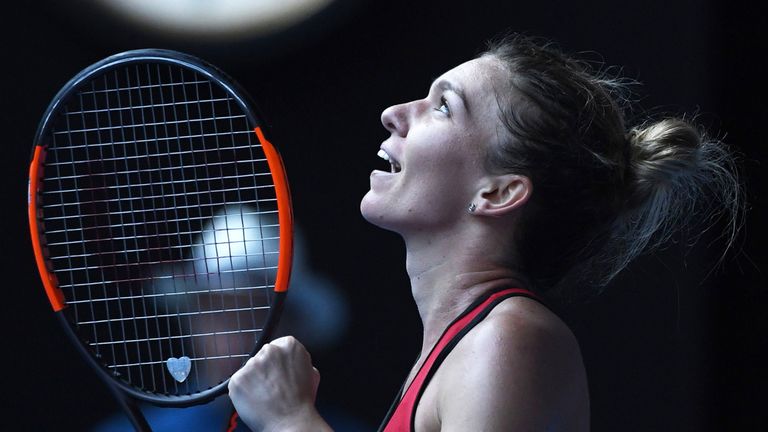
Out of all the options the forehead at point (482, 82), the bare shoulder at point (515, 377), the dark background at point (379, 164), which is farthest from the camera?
the dark background at point (379, 164)

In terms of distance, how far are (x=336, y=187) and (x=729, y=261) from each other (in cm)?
80

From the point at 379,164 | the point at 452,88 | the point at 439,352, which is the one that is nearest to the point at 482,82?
the point at 452,88

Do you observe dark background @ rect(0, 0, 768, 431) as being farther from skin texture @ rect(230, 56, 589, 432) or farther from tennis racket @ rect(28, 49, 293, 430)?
skin texture @ rect(230, 56, 589, 432)

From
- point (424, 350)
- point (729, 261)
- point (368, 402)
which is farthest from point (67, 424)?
point (729, 261)

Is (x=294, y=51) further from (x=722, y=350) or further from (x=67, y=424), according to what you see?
(x=722, y=350)

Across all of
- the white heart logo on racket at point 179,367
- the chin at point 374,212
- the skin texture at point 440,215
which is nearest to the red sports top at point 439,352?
the skin texture at point 440,215

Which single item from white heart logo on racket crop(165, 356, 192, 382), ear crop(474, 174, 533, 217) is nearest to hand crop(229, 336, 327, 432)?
white heart logo on racket crop(165, 356, 192, 382)

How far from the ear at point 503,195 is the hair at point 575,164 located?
0.01 meters

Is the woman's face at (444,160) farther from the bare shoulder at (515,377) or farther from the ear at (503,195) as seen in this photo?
the bare shoulder at (515,377)

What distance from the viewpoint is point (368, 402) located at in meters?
2.10

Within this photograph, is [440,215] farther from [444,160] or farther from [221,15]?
[221,15]

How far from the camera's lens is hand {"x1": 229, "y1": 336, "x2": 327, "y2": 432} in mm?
1026

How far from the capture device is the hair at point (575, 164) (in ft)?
3.47

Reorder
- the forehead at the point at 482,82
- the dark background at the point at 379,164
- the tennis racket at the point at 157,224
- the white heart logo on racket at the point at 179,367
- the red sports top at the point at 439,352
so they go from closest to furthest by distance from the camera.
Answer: the red sports top at the point at 439,352, the forehead at the point at 482,82, the white heart logo on racket at the point at 179,367, the tennis racket at the point at 157,224, the dark background at the point at 379,164
